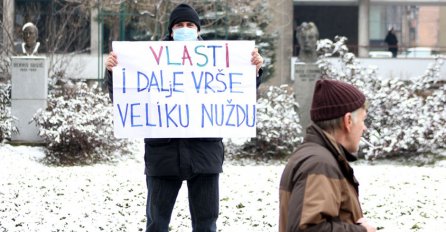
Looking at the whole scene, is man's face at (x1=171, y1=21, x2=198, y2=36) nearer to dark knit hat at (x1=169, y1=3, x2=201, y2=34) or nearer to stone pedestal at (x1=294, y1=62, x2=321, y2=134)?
dark knit hat at (x1=169, y1=3, x2=201, y2=34)

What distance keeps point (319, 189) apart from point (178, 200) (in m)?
6.47

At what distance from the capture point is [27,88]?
16266mm

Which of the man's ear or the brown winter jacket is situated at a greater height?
the man's ear

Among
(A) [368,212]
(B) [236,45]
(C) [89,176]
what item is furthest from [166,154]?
(C) [89,176]

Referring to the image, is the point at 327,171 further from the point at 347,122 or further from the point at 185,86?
the point at 185,86

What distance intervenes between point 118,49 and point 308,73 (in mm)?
10894

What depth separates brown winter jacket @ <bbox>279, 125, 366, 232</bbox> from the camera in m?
3.40

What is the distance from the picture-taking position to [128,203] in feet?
31.5

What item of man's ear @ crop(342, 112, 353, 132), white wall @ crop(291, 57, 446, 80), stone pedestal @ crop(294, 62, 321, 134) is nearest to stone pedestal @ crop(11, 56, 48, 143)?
stone pedestal @ crop(294, 62, 321, 134)

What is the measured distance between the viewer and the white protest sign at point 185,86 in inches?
240

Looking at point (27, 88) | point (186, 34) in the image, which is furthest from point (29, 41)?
point (186, 34)

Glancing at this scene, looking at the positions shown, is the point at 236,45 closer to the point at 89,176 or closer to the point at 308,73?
the point at 89,176

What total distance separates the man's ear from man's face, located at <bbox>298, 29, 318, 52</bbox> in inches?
536

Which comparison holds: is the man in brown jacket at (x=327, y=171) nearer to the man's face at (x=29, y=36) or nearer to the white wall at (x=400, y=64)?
the man's face at (x=29, y=36)
